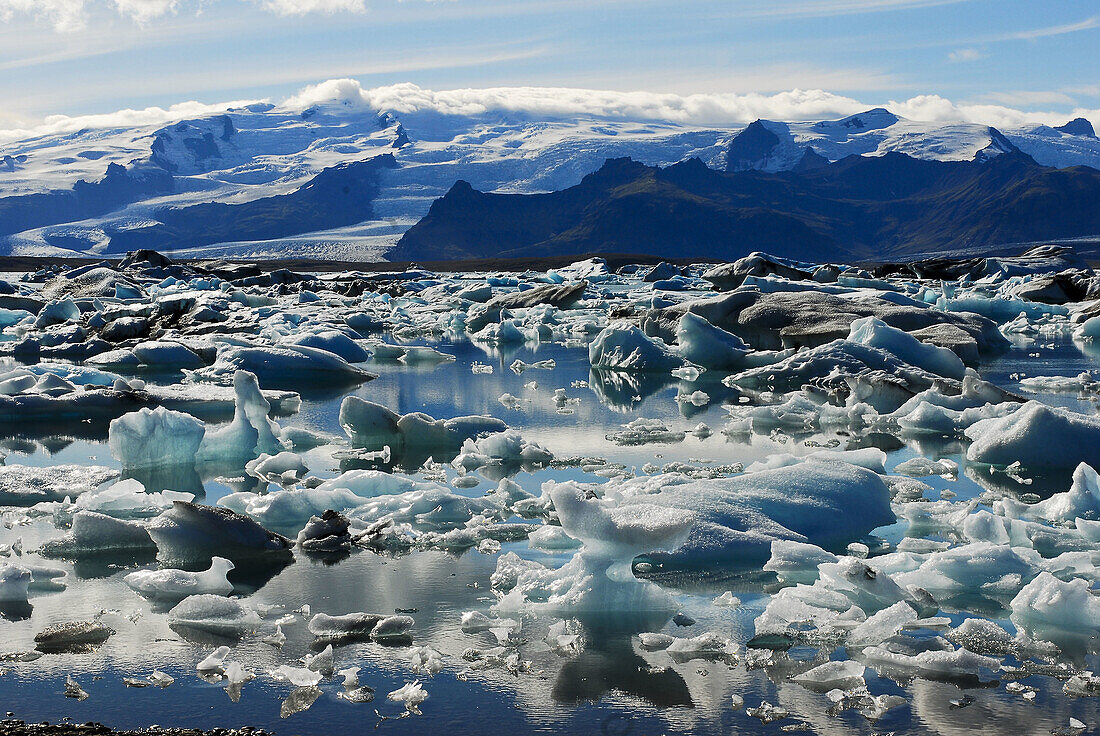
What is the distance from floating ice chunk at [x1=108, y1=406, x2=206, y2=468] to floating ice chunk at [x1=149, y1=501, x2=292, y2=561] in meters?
1.95

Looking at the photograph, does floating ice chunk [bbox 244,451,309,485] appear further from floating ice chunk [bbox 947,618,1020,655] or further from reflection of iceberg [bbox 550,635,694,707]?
floating ice chunk [bbox 947,618,1020,655]

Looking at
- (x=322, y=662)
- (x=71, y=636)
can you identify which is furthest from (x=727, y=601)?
(x=71, y=636)

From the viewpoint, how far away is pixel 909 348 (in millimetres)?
10656

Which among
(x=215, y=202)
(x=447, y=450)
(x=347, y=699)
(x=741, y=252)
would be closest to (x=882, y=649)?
(x=347, y=699)

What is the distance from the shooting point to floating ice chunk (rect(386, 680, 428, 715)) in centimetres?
295

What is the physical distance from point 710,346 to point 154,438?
7167 mm

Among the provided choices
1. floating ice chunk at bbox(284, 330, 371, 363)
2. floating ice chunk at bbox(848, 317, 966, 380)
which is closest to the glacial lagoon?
floating ice chunk at bbox(848, 317, 966, 380)

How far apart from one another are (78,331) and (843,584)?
46.8 feet

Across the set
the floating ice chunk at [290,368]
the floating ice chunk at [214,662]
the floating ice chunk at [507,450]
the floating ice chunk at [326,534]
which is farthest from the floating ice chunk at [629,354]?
the floating ice chunk at [214,662]

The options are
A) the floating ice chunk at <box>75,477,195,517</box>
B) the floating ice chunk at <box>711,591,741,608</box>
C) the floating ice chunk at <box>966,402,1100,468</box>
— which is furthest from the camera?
the floating ice chunk at <box>966,402,1100,468</box>

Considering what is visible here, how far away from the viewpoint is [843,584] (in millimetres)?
3732

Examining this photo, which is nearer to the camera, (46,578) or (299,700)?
(299,700)

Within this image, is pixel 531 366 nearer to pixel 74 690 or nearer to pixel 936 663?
pixel 936 663

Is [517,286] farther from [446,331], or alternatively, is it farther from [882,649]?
[882,649]
